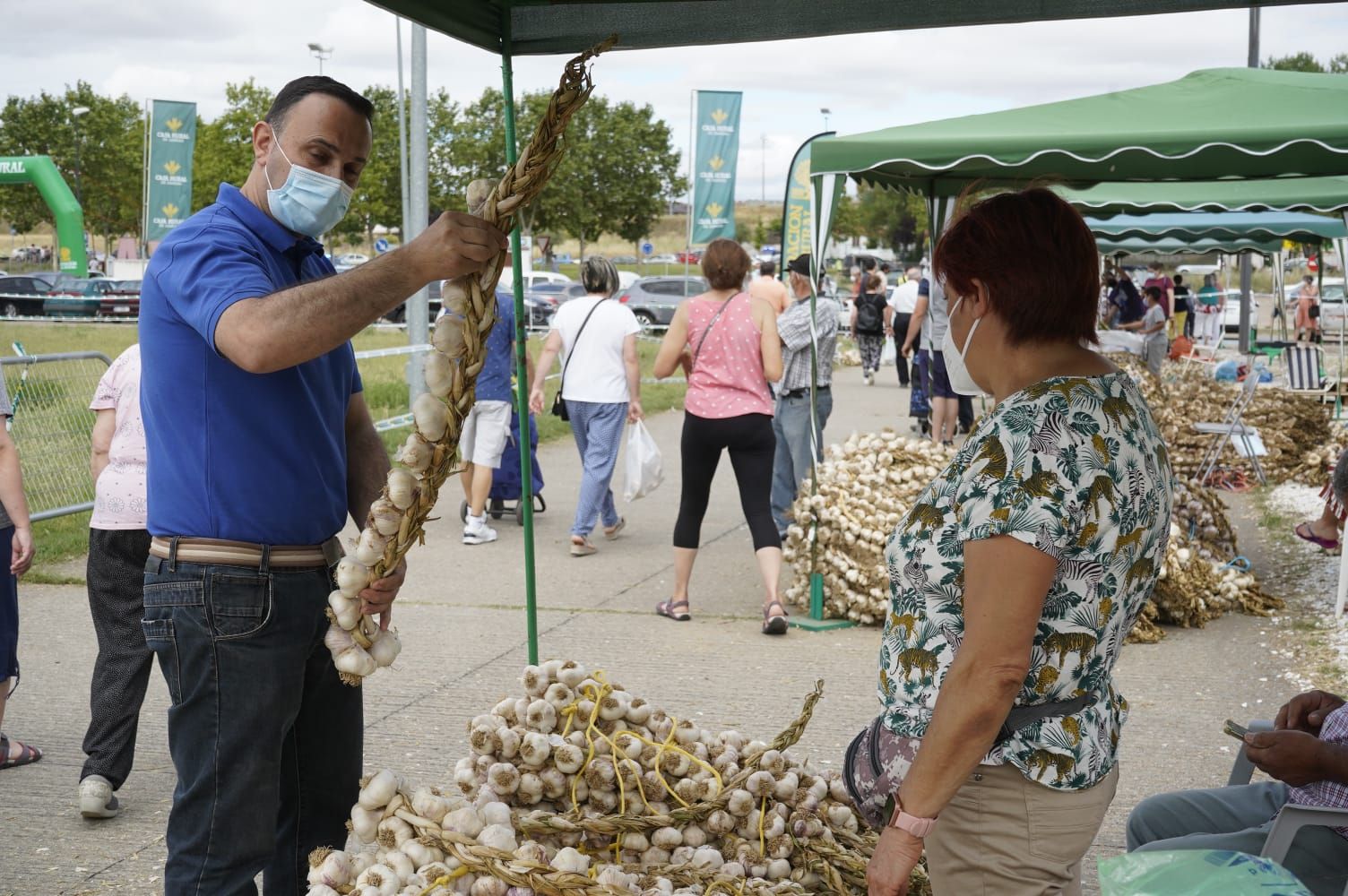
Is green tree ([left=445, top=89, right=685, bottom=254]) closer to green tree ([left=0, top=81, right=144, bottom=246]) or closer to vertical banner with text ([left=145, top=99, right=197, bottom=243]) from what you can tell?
green tree ([left=0, top=81, right=144, bottom=246])

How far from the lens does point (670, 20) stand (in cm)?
284

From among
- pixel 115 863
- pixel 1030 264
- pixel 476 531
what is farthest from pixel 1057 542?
pixel 476 531

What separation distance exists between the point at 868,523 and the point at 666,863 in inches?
179

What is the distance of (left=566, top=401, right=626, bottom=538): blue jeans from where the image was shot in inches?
326

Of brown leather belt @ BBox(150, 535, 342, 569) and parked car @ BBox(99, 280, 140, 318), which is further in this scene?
parked car @ BBox(99, 280, 140, 318)

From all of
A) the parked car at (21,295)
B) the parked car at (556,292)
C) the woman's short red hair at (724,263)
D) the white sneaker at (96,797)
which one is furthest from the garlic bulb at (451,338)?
the parked car at (21,295)

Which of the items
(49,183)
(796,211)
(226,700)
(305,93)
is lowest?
(226,700)

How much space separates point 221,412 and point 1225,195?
9.37m

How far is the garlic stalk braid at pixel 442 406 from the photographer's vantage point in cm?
197

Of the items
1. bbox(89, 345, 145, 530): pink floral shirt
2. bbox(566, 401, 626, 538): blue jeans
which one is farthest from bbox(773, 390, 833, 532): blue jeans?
bbox(89, 345, 145, 530): pink floral shirt

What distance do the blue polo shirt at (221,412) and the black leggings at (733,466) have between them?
4126 mm

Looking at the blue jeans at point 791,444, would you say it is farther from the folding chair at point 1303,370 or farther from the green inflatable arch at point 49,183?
the green inflatable arch at point 49,183

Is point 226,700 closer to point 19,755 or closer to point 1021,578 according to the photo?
point 1021,578

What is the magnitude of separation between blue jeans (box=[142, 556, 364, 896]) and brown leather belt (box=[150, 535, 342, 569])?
Result: 0.5 inches
